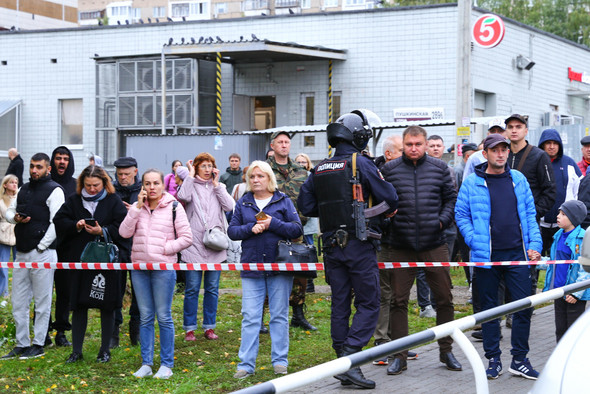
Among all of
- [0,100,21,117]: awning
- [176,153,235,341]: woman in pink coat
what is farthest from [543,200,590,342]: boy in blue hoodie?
[0,100,21,117]: awning

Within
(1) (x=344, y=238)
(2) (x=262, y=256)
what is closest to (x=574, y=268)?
(1) (x=344, y=238)

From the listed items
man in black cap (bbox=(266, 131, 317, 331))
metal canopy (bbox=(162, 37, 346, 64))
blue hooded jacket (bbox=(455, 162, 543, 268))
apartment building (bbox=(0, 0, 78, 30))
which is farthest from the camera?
apartment building (bbox=(0, 0, 78, 30))

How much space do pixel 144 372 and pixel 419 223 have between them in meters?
2.73

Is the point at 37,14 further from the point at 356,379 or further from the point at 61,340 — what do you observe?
the point at 356,379

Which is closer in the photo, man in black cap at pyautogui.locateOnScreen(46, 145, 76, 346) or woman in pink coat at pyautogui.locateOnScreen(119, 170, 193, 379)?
woman in pink coat at pyautogui.locateOnScreen(119, 170, 193, 379)

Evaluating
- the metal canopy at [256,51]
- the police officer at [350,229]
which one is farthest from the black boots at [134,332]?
the metal canopy at [256,51]

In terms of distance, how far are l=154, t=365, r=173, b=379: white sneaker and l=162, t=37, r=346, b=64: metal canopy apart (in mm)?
17299

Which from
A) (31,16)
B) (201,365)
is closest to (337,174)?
(201,365)

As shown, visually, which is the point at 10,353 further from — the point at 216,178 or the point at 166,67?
the point at 166,67

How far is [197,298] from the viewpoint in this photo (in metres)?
9.42

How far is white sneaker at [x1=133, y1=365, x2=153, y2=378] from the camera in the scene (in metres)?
7.79

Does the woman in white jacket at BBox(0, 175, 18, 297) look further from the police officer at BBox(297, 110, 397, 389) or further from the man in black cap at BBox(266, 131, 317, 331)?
the police officer at BBox(297, 110, 397, 389)

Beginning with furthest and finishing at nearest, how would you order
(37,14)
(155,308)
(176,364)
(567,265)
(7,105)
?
(37,14) < (7,105) < (176,364) < (155,308) < (567,265)

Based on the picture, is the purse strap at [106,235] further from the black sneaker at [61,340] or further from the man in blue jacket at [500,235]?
the man in blue jacket at [500,235]
